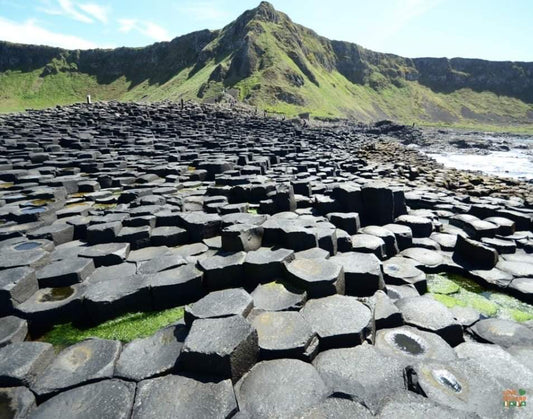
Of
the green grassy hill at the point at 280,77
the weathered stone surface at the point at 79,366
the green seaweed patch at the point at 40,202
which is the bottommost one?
the green seaweed patch at the point at 40,202

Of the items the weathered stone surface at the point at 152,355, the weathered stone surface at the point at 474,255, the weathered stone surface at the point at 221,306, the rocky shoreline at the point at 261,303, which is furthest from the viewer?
the weathered stone surface at the point at 474,255

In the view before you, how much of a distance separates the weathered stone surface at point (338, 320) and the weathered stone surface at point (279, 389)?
1.17 feet

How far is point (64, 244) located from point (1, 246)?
28.9 inches

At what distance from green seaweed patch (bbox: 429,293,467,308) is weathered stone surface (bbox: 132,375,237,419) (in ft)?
9.22

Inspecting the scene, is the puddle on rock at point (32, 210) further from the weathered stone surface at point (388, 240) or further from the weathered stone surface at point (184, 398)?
the weathered stone surface at point (388, 240)

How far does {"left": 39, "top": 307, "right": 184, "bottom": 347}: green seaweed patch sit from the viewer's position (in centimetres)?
292

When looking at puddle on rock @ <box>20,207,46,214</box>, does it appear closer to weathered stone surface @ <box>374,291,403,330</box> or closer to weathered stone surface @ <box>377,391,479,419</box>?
weathered stone surface @ <box>374,291,403,330</box>

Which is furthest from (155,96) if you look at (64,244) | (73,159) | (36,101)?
(64,244)

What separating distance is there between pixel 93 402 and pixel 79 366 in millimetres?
423

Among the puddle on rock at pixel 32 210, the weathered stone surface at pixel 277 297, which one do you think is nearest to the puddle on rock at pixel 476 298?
the weathered stone surface at pixel 277 297

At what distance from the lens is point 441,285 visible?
4.11 metres

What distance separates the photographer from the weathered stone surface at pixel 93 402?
6.55ft

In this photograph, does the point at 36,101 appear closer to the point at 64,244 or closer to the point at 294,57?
the point at 294,57

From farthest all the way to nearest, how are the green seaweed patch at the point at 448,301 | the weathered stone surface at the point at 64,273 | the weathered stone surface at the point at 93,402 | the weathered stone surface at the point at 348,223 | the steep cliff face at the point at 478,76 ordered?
the steep cliff face at the point at 478,76
the weathered stone surface at the point at 348,223
the green seaweed patch at the point at 448,301
the weathered stone surface at the point at 64,273
the weathered stone surface at the point at 93,402
